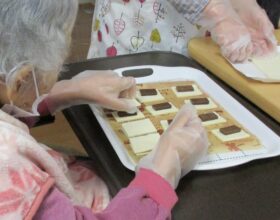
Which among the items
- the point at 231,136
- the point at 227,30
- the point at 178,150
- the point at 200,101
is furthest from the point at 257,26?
the point at 178,150

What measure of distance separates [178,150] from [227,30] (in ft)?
1.60

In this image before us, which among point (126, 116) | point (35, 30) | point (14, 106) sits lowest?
point (126, 116)

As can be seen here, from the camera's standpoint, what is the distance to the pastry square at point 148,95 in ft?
3.16

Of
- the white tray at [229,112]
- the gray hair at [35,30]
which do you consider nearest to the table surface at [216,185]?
the white tray at [229,112]

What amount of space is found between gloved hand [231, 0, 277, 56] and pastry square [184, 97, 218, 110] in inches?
10.3

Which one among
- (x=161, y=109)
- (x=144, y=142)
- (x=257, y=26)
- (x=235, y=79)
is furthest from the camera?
(x=257, y=26)

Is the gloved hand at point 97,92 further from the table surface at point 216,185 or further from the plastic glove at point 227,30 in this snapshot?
the plastic glove at point 227,30

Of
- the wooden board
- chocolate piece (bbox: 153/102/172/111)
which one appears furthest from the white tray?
chocolate piece (bbox: 153/102/172/111)

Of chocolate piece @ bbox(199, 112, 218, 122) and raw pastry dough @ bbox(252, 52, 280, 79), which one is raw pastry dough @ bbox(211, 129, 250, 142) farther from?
raw pastry dough @ bbox(252, 52, 280, 79)

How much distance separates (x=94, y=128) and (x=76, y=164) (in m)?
0.12

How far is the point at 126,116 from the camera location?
91 centimetres

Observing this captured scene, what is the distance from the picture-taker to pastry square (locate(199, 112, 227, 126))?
88 cm

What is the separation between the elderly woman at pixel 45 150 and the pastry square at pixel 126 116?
0.12 metres

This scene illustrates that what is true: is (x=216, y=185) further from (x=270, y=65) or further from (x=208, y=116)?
(x=270, y=65)
